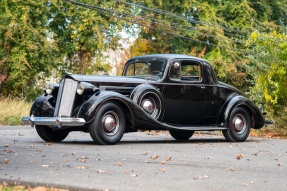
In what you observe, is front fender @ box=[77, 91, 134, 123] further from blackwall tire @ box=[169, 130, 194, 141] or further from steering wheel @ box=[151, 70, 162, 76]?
blackwall tire @ box=[169, 130, 194, 141]

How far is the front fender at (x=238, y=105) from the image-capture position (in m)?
11.2

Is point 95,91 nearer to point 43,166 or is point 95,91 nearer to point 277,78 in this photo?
point 43,166

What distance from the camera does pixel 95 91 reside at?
30.9 feet

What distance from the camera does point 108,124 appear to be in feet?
30.0

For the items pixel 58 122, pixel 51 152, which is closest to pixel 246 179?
pixel 51 152

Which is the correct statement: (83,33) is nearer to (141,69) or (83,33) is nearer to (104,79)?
(141,69)

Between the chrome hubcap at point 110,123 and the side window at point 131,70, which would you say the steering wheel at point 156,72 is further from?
the chrome hubcap at point 110,123

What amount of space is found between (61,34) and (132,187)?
2745 cm

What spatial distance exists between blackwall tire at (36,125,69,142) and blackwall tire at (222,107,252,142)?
14.3 ft

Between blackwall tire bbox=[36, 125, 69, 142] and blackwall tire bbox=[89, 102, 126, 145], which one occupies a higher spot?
blackwall tire bbox=[89, 102, 126, 145]

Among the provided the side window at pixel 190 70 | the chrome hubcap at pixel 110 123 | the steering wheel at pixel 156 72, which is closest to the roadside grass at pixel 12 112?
the steering wheel at pixel 156 72

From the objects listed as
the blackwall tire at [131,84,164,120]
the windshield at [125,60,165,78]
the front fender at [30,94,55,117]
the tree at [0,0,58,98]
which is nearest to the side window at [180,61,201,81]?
the windshield at [125,60,165,78]

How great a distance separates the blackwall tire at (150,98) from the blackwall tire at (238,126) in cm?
224

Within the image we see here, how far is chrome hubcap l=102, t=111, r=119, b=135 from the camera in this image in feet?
29.9
